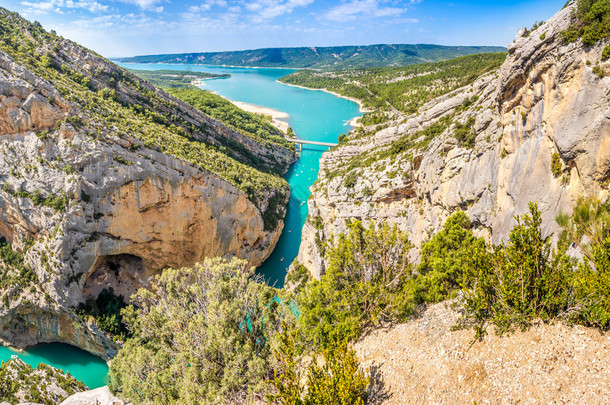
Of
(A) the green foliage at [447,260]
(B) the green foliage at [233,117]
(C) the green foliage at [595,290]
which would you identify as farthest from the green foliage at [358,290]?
(B) the green foliage at [233,117]

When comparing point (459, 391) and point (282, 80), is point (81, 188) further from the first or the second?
point (282, 80)

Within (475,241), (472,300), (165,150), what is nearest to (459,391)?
(472,300)

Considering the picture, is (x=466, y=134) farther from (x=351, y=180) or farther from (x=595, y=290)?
(x=595, y=290)

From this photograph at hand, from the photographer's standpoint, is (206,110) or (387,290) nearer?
(387,290)

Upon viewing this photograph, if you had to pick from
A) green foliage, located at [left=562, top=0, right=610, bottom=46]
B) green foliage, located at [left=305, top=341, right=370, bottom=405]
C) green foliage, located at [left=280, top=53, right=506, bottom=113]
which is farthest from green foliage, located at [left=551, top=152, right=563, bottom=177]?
green foliage, located at [left=280, top=53, right=506, bottom=113]

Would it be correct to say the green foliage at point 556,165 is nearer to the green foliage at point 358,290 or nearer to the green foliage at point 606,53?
the green foliage at point 606,53
